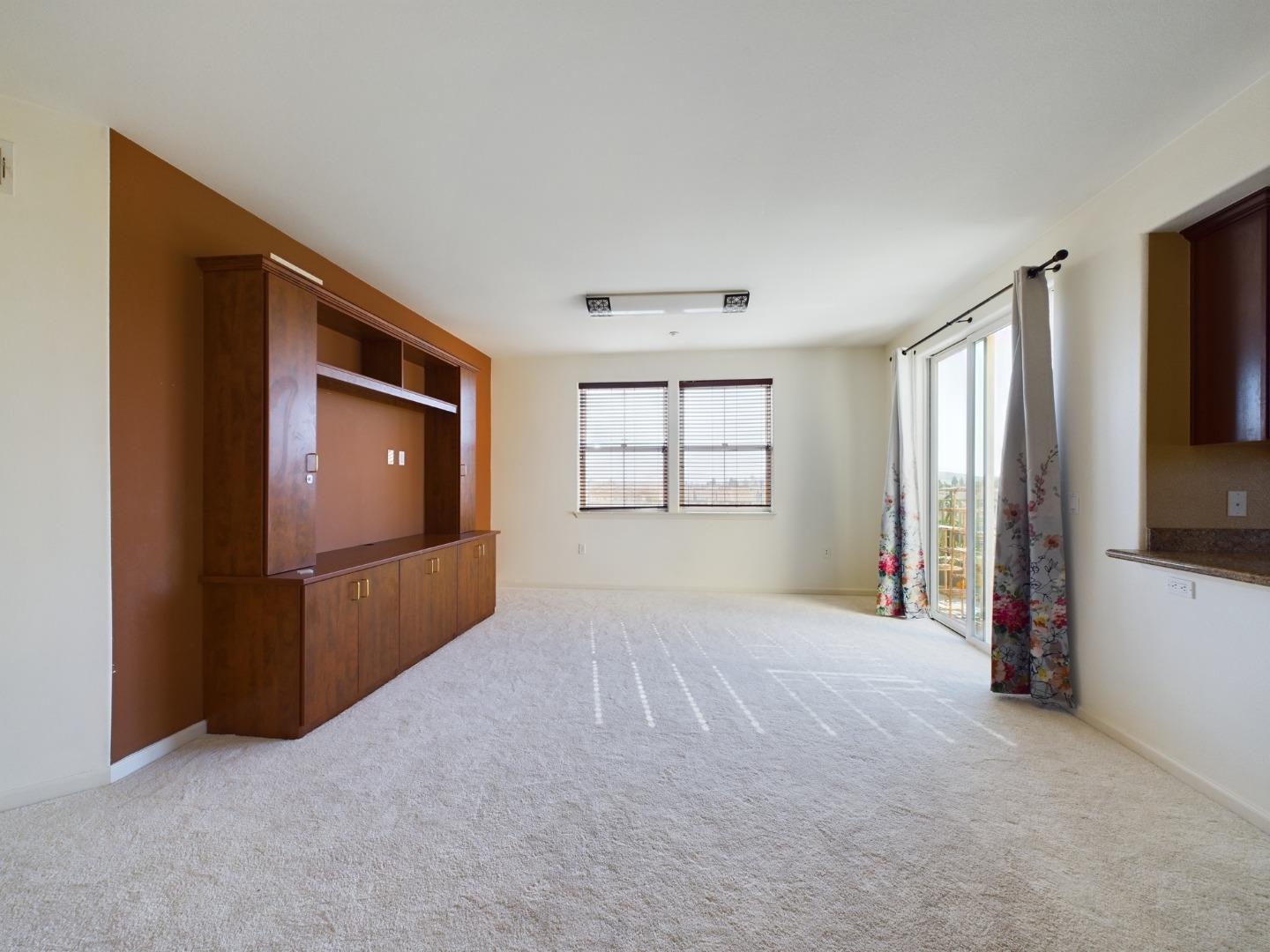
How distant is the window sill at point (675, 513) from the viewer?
5773 mm

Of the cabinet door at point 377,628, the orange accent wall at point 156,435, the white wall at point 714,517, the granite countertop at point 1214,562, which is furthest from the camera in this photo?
the white wall at point 714,517

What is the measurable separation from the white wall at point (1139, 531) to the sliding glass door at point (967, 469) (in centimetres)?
60

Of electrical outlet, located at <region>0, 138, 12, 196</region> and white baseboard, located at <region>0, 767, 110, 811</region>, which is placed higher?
electrical outlet, located at <region>0, 138, 12, 196</region>

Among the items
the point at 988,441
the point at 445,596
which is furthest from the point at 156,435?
the point at 988,441

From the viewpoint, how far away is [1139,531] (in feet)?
7.84

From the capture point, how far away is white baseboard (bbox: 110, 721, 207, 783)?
85.4 inches

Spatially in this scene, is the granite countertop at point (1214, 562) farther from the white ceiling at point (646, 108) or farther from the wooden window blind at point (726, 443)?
the wooden window blind at point (726, 443)

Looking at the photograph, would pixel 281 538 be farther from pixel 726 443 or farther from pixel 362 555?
pixel 726 443

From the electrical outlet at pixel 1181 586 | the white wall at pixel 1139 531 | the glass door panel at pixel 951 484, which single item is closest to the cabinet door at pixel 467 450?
the glass door panel at pixel 951 484

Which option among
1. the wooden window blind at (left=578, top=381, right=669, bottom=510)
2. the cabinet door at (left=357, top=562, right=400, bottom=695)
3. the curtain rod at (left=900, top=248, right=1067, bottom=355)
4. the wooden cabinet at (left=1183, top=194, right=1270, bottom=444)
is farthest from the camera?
the wooden window blind at (left=578, top=381, right=669, bottom=510)

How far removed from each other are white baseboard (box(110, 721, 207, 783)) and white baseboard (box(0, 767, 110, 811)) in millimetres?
38

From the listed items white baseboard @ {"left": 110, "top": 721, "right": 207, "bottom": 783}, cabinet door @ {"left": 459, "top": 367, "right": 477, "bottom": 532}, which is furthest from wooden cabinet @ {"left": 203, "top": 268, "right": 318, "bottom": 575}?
cabinet door @ {"left": 459, "top": 367, "right": 477, "bottom": 532}

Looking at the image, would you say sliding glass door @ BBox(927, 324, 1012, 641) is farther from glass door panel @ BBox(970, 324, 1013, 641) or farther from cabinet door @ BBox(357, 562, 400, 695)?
cabinet door @ BBox(357, 562, 400, 695)

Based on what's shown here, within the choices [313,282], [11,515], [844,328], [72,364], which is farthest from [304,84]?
[844,328]
